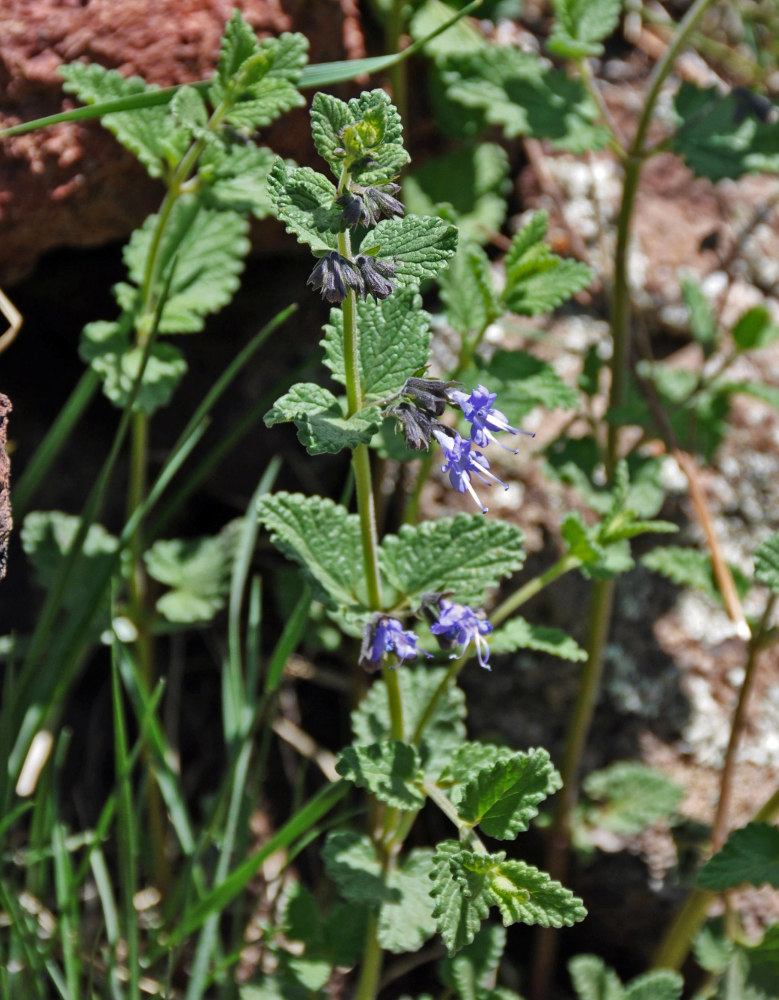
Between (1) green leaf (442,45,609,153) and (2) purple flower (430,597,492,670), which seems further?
(1) green leaf (442,45,609,153)

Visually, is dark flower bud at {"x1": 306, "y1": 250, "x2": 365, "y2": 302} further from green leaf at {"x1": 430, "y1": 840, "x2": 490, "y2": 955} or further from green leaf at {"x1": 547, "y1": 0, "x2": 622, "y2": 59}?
green leaf at {"x1": 547, "y1": 0, "x2": 622, "y2": 59}

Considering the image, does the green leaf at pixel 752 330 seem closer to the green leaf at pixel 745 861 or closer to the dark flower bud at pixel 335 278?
the green leaf at pixel 745 861

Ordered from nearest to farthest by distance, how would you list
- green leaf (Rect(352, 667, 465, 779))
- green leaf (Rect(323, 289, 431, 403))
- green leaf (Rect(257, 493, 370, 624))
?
green leaf (Rect(323, 289, 431, 403)), green leaf (Rect(257, 493, 370, 624)), green leaf (Rect(352, 667, 465, 779))

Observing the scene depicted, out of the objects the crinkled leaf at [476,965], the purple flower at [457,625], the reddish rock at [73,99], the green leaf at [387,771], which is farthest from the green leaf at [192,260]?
the crinkled leaf at [476,965]

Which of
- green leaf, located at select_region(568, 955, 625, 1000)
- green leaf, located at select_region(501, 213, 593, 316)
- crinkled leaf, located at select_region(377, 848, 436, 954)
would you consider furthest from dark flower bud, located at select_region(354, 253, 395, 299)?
green leaf, located at select_region(568, 955, 625, 1000)

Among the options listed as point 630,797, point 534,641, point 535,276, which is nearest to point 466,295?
point 535,276

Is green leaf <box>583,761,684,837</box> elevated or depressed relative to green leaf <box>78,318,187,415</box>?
depressed

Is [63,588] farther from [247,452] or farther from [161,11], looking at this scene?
[161,11]

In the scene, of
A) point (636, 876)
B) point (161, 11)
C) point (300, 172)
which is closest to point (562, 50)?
point (161, 11)
